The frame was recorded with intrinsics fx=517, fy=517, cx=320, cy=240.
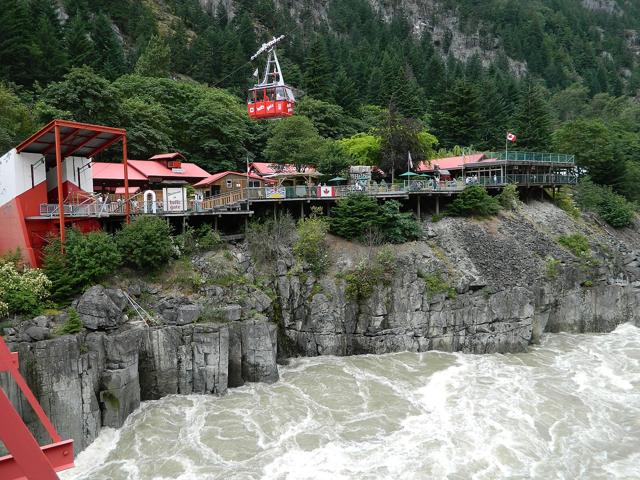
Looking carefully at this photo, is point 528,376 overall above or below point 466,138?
below

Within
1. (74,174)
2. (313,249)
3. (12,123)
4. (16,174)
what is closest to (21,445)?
(16,174)

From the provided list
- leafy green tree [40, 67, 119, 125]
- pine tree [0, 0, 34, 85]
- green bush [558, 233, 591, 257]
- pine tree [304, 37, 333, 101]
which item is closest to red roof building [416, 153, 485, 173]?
green bush [558, 233, 591, 257]

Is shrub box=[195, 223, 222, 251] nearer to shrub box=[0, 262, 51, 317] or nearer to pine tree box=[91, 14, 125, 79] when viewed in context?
shrub box=[0, 262, 51, 317]

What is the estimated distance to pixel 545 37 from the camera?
473 ft

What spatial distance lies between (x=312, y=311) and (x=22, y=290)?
46.0ft

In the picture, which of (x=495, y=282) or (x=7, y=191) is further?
(x=495, y=282)

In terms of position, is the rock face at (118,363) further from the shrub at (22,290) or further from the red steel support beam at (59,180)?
the red steel support beam at (59,180)

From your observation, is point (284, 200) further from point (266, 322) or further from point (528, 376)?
point (528, 376)

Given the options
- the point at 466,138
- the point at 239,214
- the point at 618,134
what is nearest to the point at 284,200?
the point at 239,214

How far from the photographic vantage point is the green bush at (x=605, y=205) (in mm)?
44281

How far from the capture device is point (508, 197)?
40.2 meters

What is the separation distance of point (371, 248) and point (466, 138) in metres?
37.6

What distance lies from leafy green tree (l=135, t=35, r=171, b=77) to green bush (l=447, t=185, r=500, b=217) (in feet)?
151

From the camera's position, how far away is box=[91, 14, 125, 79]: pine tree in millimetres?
63809
